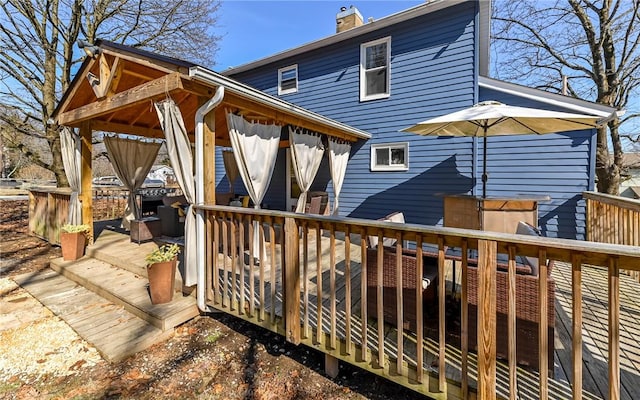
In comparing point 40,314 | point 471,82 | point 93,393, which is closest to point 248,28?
point 471,82

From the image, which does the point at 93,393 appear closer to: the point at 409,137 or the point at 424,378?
the point at 424,378

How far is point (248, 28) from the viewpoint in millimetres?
9812

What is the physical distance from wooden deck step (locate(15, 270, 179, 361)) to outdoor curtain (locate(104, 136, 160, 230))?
2194 millimetres

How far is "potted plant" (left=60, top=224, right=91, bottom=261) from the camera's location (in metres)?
4.74

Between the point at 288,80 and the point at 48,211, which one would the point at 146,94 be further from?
the point at 288,80

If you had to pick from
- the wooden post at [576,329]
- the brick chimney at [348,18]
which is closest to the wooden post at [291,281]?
the wooden post at [576,329]

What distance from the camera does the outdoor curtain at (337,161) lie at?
630cm

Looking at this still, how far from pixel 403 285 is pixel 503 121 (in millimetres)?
2958

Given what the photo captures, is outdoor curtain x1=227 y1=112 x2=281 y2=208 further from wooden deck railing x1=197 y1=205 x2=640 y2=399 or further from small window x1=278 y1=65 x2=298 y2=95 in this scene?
small window x1=278 y1=65 x2=298 y2=95

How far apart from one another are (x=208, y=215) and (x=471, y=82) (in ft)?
19.0

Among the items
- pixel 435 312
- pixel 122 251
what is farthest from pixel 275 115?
pixel 122 251

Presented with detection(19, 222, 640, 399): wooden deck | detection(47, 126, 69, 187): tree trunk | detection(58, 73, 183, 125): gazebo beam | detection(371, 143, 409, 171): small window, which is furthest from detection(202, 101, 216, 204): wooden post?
detection(47, 126, 69, 187): tree trunk

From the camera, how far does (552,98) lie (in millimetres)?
5094

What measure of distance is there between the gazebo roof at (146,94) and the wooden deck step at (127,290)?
7.84 feet
